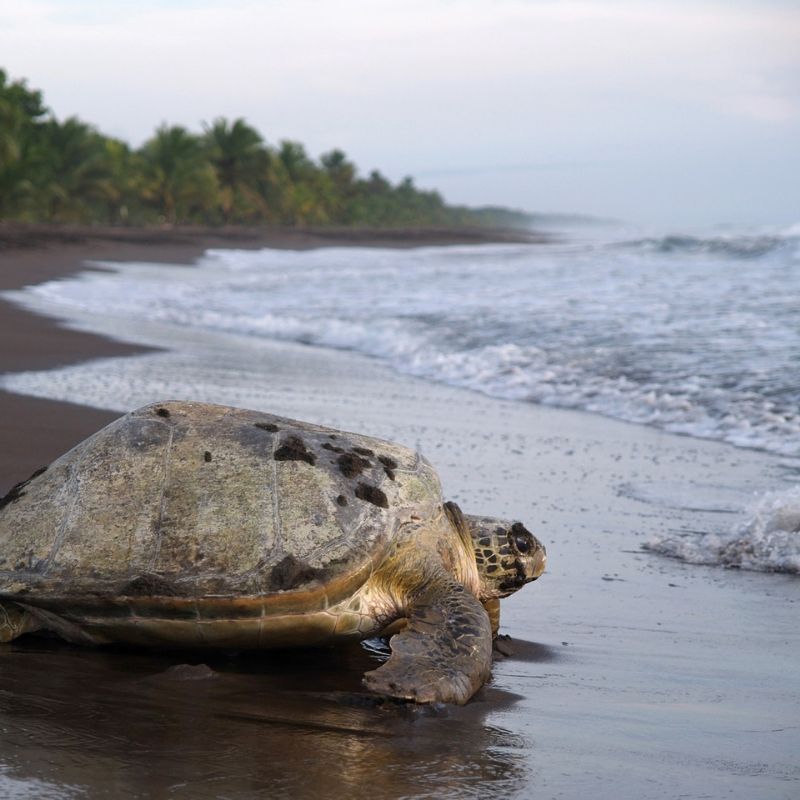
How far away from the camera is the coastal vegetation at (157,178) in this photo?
134ft

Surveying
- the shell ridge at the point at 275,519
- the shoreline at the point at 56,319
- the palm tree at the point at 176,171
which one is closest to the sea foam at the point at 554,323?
the shoreline at the point at 56,319

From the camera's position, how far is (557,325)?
38.6ft

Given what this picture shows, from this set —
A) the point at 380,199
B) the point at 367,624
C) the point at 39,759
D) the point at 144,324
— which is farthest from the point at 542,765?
the point at 380,199

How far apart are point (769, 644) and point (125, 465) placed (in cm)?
200

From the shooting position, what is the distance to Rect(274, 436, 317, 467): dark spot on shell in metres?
3.26

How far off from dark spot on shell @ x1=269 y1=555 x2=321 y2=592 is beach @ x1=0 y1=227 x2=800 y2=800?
26cm

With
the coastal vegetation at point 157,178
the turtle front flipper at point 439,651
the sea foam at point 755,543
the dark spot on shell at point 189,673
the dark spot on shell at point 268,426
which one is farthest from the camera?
the coastal vegetation at point 157,178

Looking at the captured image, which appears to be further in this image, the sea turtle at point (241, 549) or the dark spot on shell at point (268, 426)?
the dark spot on shell at point (268, 426)

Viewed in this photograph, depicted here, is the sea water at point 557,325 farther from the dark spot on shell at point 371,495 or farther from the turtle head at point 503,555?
the dark spot on shell at point 371,495

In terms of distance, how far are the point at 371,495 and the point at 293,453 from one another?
261mm

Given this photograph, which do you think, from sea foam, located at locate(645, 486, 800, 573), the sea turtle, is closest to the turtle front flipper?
the sea turtle

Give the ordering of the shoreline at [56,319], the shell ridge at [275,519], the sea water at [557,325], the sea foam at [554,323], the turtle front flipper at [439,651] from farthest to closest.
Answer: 1. the sea foam at [554,323]
2. the sea water at [557,325]
3. the shoreline at [56,319]
4. the shell ridge at [275,519]
5. the turtle front flipper at [439,651]

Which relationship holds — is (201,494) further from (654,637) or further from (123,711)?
(654,637)

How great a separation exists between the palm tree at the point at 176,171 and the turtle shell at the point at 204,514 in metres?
52.0
